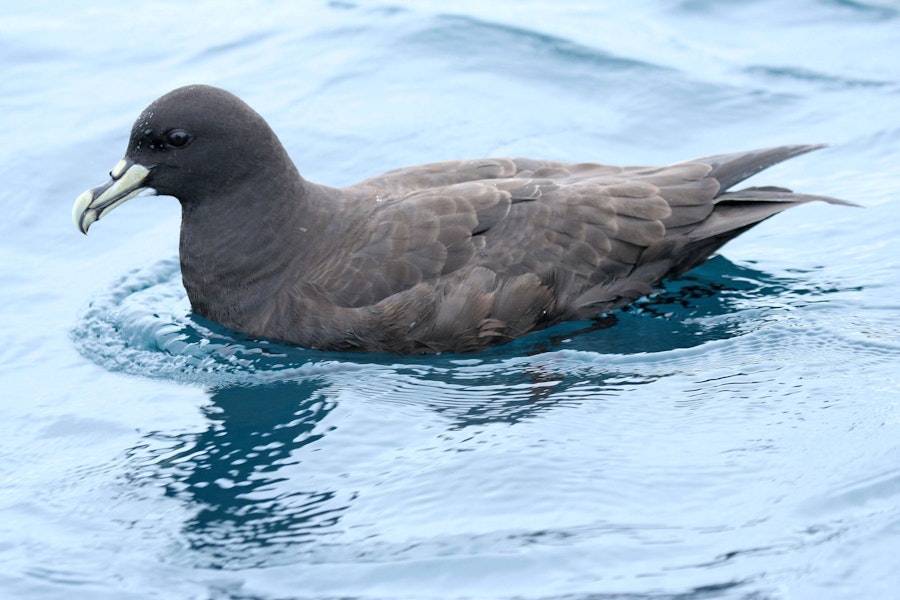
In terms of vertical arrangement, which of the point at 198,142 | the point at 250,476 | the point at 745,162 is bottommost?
the point at 250,476

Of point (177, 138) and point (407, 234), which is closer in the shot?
point (407, 234)

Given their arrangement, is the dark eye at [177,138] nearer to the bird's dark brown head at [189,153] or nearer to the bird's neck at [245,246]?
the bird's dark brown head at [189,153]

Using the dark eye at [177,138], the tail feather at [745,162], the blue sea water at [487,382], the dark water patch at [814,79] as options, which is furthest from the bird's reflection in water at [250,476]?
the dark water patch at [814,79]

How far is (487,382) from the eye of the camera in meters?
6.92

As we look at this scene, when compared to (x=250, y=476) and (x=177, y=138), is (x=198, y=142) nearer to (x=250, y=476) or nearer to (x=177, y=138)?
(x=177, y=138)

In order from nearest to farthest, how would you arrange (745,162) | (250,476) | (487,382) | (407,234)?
1. (250,476)
2. (487,382)
3. (407,234)
4. (745,162)

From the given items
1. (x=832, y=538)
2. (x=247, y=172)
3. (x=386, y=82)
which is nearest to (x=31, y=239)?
(x=247, y=172)

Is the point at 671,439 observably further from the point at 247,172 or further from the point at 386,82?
the point at 386,82

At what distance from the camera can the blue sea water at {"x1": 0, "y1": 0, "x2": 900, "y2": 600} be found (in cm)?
540

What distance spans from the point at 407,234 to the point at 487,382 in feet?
3.12

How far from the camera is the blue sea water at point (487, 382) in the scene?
5.40 m

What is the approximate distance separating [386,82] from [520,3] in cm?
185

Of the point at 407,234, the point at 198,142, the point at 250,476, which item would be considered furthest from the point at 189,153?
the point at 250,476

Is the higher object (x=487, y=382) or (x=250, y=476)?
(x=487, y=382)
